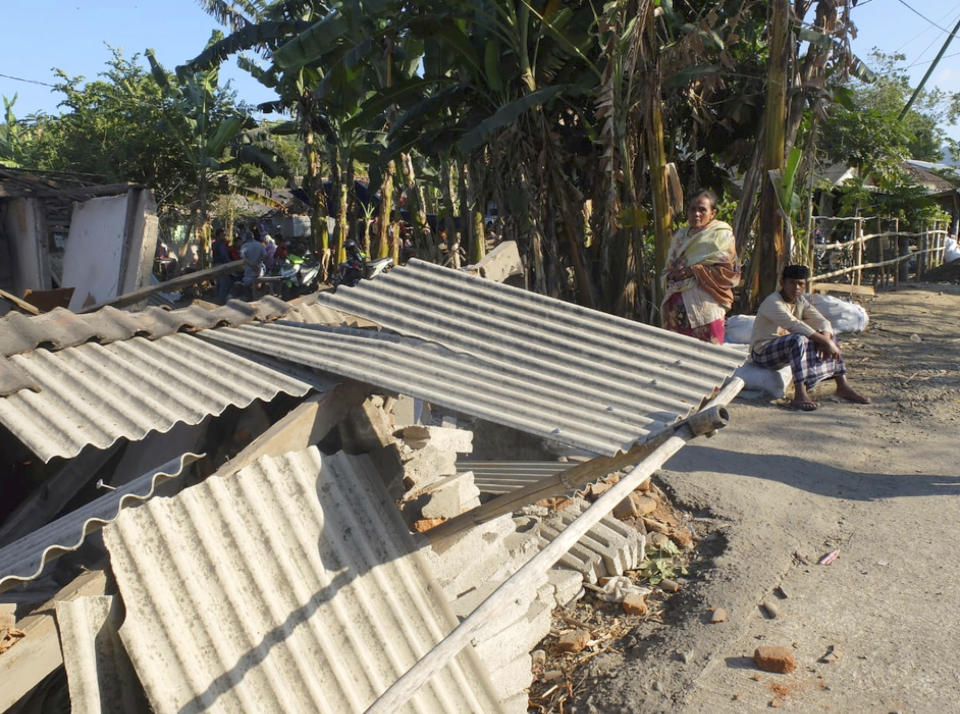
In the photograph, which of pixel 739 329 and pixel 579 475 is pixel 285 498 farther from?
pixel 739 329

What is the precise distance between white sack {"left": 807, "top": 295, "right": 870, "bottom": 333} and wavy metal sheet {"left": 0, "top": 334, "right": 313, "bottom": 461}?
23.3 feet

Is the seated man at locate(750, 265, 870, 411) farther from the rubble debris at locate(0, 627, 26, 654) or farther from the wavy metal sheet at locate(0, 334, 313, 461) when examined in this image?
the rubble debris at locate(0, 627, 26, 654)

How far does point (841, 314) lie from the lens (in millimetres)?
8469

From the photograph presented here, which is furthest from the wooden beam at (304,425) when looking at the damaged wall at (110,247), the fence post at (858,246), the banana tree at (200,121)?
the banana tree at (200,121)

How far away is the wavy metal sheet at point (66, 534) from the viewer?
187cm

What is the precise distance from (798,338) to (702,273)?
1.27m

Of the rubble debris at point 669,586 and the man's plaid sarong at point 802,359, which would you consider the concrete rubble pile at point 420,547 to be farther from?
the man's plaid sarong at point 802,359

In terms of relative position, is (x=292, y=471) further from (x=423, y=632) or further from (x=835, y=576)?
(x=835, y=576)

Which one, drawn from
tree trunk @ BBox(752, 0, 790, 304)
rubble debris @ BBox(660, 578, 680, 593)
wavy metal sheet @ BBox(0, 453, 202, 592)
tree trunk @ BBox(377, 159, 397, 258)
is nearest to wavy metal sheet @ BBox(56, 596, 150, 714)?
wavy metal sheet @ BBox(0, 453, 202, 592)

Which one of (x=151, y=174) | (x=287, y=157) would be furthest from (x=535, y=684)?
(x=287, y=157)

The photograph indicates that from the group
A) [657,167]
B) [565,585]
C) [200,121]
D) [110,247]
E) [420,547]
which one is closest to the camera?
[420,547]

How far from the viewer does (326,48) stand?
7711 millimetres

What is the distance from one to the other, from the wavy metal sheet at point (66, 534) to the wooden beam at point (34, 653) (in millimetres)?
95

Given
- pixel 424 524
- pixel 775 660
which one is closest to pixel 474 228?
pixel 424 524
